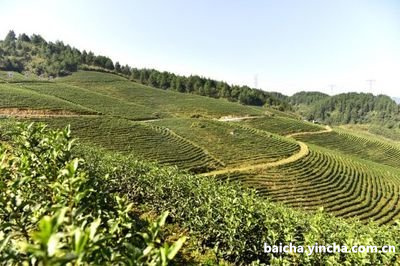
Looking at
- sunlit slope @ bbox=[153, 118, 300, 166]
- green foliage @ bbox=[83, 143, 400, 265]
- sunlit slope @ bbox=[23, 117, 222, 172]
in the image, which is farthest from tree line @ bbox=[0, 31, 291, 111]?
green foliage @ bbox=[83, 143, 400, 265]

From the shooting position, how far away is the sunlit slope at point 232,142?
5728 cm

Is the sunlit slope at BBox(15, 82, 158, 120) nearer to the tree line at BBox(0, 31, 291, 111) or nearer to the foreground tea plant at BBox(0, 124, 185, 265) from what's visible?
the tree line at BBox(0, 31, 291, 111)

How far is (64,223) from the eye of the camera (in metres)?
4.90

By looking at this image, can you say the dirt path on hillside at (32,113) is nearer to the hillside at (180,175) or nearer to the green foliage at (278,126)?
the hillside at (180,175)

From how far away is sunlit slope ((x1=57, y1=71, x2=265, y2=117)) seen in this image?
100 metres

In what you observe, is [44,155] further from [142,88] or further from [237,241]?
[142,88]

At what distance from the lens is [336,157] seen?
65.9 meters

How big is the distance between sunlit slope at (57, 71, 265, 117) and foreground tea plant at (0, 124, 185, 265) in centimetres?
8218

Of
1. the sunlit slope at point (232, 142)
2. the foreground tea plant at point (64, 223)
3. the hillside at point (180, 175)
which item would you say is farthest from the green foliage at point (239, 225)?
the sunlit slope at point (232, 142)

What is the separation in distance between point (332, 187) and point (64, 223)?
49.8 meters

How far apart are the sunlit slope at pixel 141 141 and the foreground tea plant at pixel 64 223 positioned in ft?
126

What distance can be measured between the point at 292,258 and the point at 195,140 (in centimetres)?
5145

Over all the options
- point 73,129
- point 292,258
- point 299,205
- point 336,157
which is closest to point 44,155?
point 292,258

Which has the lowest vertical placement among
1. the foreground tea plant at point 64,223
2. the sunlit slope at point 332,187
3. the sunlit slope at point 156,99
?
the sunlit slope at point 332,187
